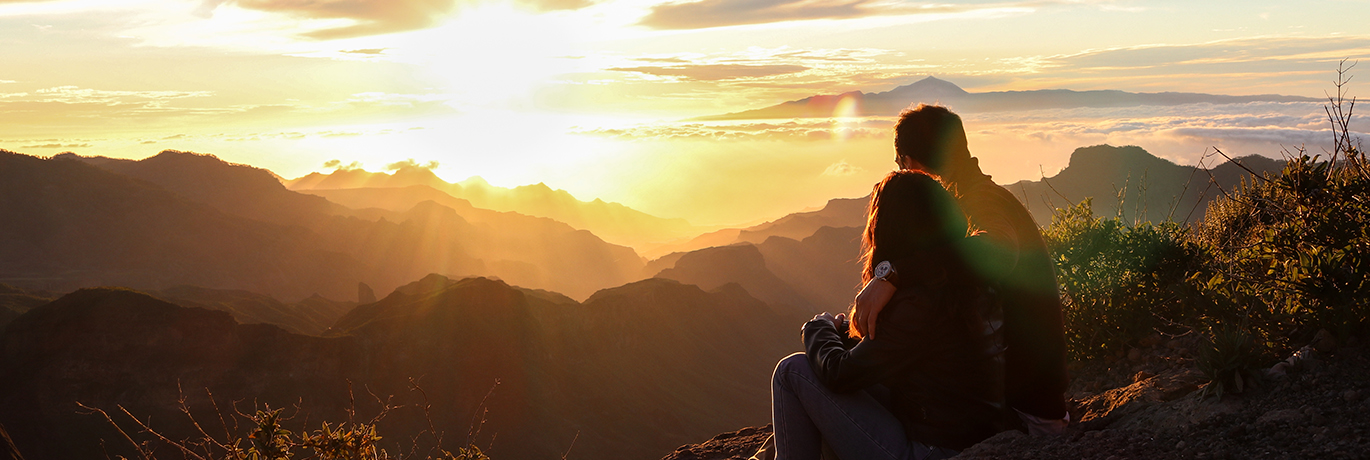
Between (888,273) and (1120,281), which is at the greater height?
(888,273)

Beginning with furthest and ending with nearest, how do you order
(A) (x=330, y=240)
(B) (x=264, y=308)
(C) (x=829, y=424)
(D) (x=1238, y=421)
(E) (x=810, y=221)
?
(E) (x=810, y=221)
(A) (x=330, y=240)
(B) (x=264, y=308)
(C) (x=829, y=424)
(D) (x=1238, y=421)

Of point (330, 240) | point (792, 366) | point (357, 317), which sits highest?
point (792, 366)

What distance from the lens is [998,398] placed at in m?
3.30

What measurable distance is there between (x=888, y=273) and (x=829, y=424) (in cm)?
82

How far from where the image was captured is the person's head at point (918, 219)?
2.92 m

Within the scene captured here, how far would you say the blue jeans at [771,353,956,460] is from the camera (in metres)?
3.26

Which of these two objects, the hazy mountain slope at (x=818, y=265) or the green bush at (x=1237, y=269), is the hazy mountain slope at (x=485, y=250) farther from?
the green bush at (x=1237, y=269)

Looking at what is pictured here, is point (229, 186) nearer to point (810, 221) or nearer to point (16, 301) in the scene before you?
point (16, 301)

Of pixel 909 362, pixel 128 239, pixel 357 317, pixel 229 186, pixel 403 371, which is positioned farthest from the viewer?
pixel 229 186

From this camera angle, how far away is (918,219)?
9.69ft

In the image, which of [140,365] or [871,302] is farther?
[140,365]

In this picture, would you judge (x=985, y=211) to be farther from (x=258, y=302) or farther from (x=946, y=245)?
(x=258, y=302)

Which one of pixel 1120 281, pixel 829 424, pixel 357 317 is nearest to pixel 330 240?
pixel 357 317

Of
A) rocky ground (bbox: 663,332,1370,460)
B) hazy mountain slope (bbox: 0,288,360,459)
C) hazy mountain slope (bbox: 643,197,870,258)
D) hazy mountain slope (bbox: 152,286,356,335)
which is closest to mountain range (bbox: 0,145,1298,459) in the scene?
hazy mountain slope (bbox: 0,288,360,459)
